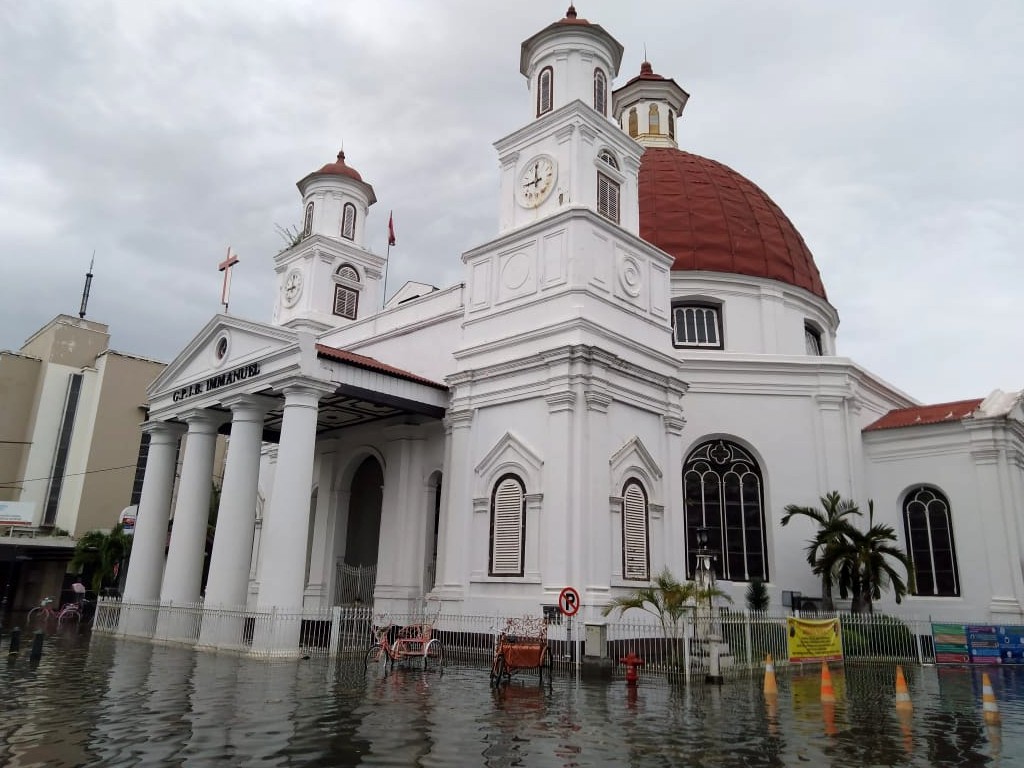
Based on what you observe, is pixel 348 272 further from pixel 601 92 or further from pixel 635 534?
pixel 635 534

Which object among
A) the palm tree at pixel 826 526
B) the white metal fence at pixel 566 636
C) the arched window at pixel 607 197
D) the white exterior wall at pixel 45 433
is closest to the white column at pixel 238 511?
the white metal fence at pixel 566 636

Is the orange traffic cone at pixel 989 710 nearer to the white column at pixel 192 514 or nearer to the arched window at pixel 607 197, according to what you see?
the arched window at pixel 607 197

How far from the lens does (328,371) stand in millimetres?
19500

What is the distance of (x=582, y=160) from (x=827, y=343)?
1400 cm

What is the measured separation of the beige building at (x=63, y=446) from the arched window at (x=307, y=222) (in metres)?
16.2

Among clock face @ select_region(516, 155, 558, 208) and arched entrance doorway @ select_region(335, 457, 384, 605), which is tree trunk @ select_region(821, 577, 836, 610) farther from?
arched entrance doorway @ select_region(335, 457, 384, 605)

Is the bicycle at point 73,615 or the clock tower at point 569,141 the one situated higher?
the clock tower at point 569,141

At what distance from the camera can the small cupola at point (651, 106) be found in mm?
39812

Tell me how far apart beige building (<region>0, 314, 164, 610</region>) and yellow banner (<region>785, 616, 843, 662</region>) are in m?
37.2

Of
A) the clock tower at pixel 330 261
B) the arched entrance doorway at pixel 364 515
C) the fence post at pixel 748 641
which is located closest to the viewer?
the fence post at pixel 748 641

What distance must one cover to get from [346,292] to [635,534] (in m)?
18.0

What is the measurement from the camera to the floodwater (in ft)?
25.8

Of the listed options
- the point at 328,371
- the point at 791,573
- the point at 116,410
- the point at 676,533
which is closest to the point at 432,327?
the point at 328,371

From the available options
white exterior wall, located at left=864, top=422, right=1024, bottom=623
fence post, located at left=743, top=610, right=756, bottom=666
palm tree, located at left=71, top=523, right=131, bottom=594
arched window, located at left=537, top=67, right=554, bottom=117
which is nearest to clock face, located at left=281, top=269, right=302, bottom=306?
palm tree, located at left=71, top=523, right=131, bottom=594
